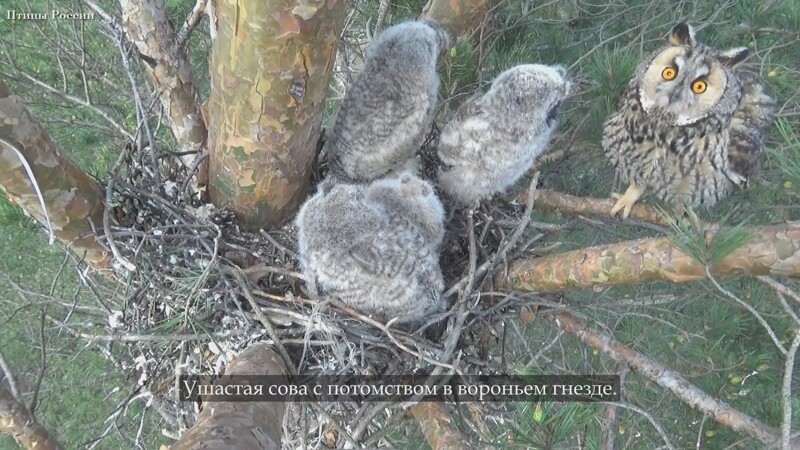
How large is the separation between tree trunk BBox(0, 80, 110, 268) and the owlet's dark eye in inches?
66.6

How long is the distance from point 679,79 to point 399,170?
98 cm

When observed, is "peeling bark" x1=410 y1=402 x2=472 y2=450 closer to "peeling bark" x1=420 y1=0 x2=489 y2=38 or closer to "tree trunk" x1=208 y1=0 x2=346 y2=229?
"tree trunk" x1=208 y1=0 x2=346 y2=229

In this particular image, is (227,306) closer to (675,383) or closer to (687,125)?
(675,383)

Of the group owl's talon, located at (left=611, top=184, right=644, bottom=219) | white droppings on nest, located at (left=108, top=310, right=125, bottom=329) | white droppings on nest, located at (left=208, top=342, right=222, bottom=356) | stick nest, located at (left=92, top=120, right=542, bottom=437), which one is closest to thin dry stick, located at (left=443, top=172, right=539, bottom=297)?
stick nest, located at (left=92, top=120, right=542, bottom=437)

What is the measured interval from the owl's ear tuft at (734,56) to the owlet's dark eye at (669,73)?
0.47 feet

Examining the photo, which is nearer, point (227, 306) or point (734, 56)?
point (734, 56)

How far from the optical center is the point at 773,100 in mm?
1850

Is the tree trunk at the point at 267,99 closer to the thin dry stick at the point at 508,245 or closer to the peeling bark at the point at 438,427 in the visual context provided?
the thin dry stick at the point at 508,245

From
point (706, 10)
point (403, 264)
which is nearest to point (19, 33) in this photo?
point (403, 264)

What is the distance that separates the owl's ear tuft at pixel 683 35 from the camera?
1.70 metres

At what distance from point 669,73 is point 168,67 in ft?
5.25

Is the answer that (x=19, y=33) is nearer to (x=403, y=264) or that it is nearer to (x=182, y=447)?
(x=403, y=264)

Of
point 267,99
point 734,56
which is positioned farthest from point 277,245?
point 734,56

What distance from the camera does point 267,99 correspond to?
1399mm
